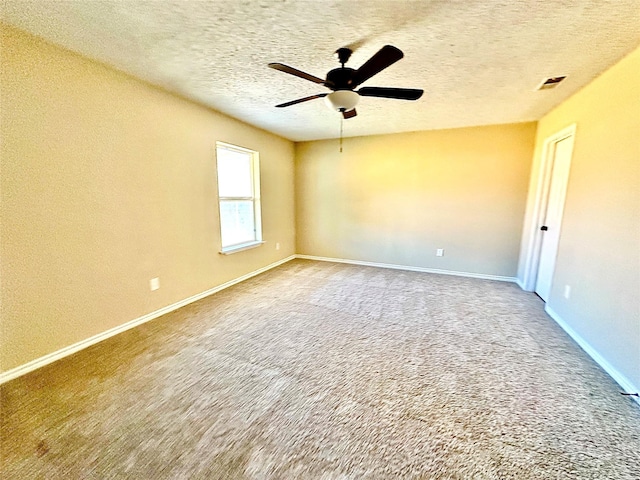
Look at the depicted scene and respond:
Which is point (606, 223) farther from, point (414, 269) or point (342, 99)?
point (414, 269)

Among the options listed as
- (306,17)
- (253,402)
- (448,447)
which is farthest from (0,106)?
(448,447)

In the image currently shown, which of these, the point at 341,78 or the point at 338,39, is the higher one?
the point at 338,39

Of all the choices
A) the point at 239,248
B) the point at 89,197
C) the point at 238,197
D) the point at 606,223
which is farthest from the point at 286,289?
the point at 606,223

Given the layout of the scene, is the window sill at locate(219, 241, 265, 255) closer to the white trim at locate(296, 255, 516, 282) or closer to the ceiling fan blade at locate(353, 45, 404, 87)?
the white trim at locate(296, 255, 516, 282)

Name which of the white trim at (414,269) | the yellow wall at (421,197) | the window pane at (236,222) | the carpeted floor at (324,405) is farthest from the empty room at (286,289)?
the white trim at (414,269)

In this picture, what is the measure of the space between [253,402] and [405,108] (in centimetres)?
333

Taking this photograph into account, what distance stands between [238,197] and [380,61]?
2.84 meters

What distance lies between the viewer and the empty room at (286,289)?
1365mm

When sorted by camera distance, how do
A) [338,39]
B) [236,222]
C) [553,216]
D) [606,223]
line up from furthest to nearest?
[236,222]
[553,216]
[606,223]
[338,39]

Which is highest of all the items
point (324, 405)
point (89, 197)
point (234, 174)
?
point (234, 174)

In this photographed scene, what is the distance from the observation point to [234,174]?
3896 millimetres

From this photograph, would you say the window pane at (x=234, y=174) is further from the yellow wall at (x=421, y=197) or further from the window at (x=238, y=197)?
the yellow wall at (x=421, y=197)

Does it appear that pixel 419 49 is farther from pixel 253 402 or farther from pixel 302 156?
pixel 302 156

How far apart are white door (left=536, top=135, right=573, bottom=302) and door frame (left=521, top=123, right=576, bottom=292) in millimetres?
35
